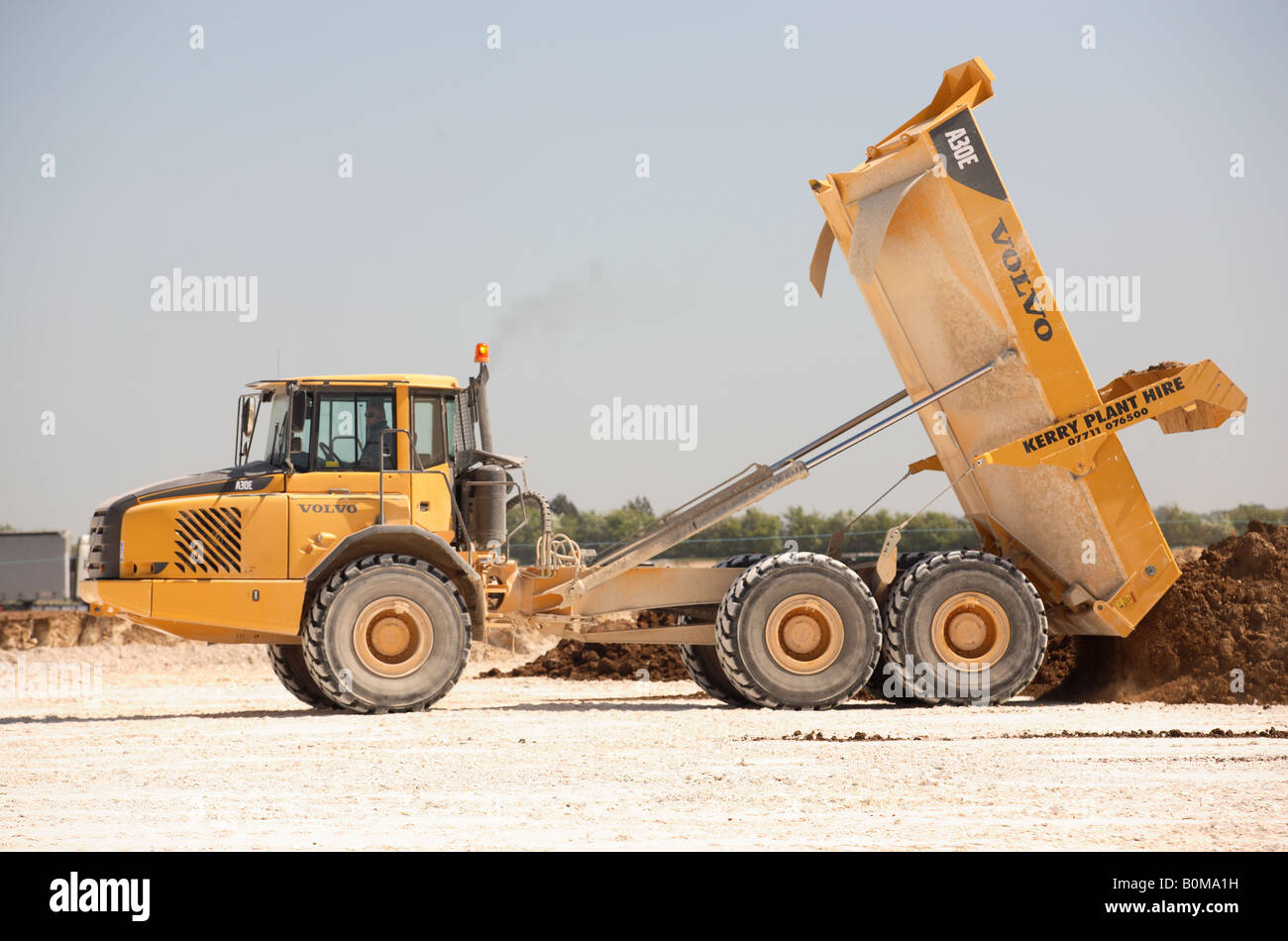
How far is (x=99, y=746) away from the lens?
1102 cm

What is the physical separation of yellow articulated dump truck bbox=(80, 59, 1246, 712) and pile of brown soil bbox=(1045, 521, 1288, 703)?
1.07 m

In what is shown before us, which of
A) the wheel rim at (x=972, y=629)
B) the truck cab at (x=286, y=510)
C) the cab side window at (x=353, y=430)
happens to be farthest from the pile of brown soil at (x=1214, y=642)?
the cab side window at (x=353, y=430)

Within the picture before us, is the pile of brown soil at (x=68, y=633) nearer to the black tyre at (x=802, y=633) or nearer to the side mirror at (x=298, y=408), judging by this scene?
the side mirror at (x=298, y=408)

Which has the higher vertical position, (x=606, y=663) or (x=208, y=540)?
(x=208, y=540)

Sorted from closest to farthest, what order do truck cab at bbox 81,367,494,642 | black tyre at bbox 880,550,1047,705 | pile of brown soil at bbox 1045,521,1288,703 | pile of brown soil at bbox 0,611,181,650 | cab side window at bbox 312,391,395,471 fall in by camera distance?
truck cab at bbox 81,367,494,642 < cab side window at bbox 312,391,395,471 < black tyre at bbox 880,550,1047,705 < pile of brown soil at bbox 1045,521,1288,703 < pile of brown soil at bbox 0,611,181,650

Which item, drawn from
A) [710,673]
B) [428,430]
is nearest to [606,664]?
[710,673]

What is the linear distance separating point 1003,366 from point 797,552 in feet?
8.19

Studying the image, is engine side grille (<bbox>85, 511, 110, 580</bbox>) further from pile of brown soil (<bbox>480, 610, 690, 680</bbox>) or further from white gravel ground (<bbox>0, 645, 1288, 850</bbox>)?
pile of brown soil (<bbox>480, 610, 690, 680</bbox>)

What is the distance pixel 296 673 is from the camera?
14.2 meters

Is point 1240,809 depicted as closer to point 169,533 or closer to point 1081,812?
point 1081,812

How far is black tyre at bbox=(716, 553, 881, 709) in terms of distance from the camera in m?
12.9

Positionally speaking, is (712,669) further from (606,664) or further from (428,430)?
(606,664)

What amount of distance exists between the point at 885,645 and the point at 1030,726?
176cm

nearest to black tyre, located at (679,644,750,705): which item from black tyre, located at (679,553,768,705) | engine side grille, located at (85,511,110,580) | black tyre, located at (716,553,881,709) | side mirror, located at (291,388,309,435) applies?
black tyre, located at (679,553,768,705)
